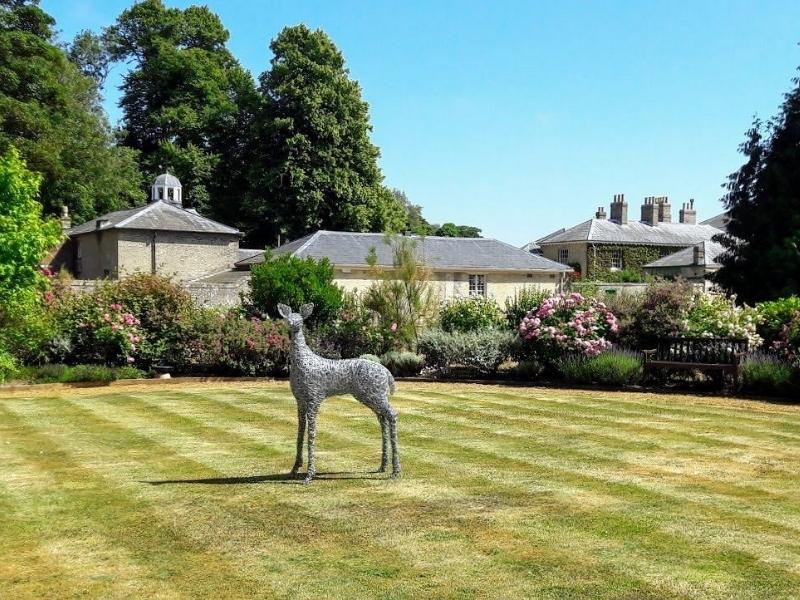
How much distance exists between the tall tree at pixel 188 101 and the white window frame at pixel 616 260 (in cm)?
2626

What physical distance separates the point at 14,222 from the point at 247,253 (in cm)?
3532

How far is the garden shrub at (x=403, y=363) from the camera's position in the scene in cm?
2192

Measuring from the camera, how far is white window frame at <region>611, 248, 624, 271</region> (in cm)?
5891

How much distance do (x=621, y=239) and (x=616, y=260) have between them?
5.18 feet

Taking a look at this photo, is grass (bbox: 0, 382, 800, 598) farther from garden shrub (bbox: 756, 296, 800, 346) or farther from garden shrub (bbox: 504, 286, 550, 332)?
garden shrub (bbox: 504, 286, 550, 332)

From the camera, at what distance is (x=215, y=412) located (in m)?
15.2

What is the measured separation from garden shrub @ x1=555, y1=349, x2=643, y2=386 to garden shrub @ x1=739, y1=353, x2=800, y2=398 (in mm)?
2304

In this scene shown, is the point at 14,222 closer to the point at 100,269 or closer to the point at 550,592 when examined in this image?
the point at 550,592

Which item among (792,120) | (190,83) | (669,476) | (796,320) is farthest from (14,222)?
(190,83)

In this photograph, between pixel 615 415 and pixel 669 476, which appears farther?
pixel 615 415

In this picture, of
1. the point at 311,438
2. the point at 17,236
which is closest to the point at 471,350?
the point at 17,236

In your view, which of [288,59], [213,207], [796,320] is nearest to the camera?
[796,320]

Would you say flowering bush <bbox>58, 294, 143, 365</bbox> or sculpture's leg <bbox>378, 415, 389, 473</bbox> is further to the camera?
flowering bush <bbox>58, 294, 143, 365</bbox>

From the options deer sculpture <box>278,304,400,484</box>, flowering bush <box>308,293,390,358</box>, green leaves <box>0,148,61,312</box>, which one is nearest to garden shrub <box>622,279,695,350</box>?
flowering bush <box>308,293,390,358</box>
